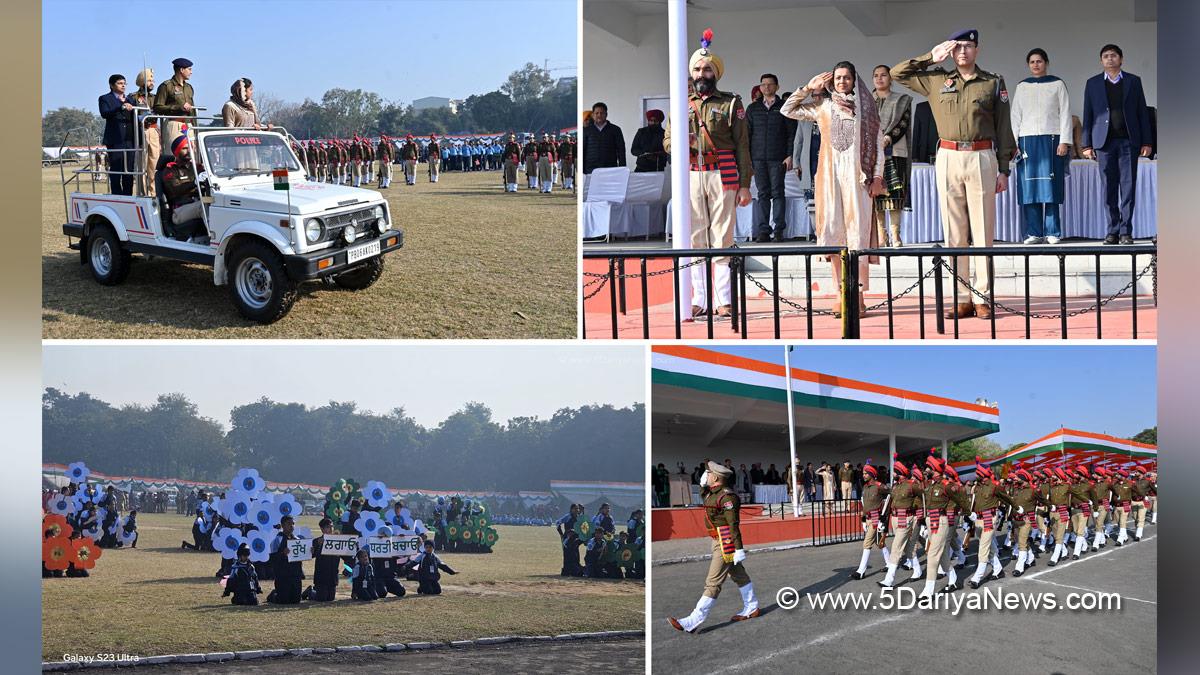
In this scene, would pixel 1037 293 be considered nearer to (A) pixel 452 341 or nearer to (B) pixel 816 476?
(B) pixel 816 476

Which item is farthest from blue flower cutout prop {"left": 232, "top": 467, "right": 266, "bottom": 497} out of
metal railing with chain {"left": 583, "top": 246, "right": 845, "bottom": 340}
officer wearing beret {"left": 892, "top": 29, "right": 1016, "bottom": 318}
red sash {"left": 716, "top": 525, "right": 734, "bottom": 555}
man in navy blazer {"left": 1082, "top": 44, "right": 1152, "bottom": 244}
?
man in navy blazer {"left": 1082, "top": 44, "right": 1152, "bottom": 244}

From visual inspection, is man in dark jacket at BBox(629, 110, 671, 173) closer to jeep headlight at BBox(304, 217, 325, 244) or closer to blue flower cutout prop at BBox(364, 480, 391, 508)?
jeep headlight at BBox(304, 217, 325, 244)

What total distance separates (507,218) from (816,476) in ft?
11.1

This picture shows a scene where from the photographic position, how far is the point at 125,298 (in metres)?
7.20

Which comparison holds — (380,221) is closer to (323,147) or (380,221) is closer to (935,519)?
(323,147)

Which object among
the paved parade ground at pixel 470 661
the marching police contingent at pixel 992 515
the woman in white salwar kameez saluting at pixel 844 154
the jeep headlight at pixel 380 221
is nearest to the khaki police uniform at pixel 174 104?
the jeep headlight at pixel 380 221

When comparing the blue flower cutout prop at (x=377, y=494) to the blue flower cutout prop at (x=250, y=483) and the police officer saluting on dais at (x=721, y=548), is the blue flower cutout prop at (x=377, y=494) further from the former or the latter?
the police officer saluting on dais at (x=721, y=548)

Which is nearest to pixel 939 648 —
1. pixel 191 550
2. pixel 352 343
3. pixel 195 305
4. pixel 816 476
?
pixel 816 476

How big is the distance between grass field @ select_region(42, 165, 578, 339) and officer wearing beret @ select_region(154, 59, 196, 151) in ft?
2.59

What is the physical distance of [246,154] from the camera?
7.39 metres

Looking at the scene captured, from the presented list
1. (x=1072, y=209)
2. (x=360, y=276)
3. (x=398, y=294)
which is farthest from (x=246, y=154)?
(x=1072, y=209)

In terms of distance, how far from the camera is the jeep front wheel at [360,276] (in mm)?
7246

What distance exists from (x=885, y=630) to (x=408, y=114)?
441 centimetres

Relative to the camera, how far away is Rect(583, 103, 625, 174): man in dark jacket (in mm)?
9805
